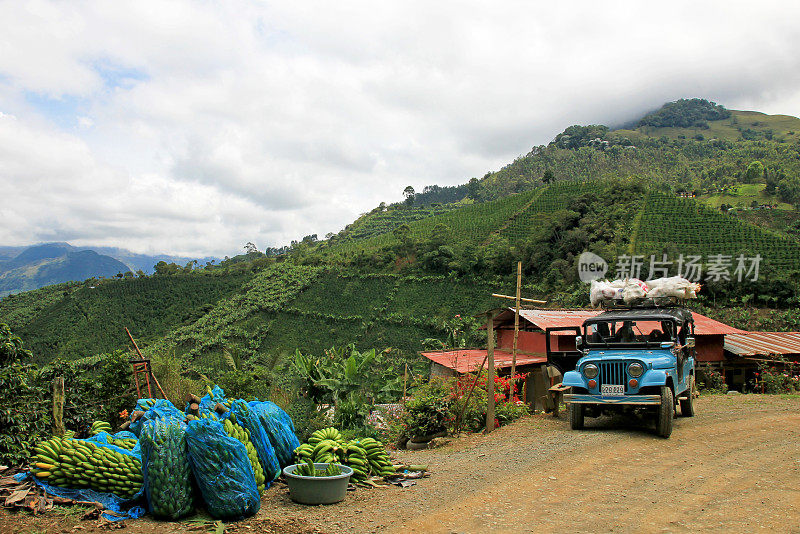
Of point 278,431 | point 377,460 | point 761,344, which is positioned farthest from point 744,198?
point 278,431

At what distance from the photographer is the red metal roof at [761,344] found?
17344 mm

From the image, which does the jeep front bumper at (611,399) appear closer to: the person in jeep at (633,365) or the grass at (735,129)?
the person in jeep at (633,365)

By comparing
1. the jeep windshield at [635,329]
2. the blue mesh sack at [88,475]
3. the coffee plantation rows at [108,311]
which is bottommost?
the coffee plantation rows at [108,311]

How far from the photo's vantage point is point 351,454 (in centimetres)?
596

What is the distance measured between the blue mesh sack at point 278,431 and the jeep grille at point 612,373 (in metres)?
4.75

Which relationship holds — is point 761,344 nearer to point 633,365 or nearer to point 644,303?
point 644,303

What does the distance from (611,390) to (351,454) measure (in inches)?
166

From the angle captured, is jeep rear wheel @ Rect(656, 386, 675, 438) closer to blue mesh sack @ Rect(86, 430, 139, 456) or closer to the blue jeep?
the blue jeep

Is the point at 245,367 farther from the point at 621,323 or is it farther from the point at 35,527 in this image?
the point at 35,527

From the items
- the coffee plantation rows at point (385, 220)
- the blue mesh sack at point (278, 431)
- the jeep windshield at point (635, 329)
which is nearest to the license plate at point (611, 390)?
the jeep windshield at point (635, 329)

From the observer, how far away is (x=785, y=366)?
1551 centimetres

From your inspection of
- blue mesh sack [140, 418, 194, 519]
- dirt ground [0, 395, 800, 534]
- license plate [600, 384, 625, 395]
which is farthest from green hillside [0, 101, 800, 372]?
blue mesh sack [140, 418, 194, 519]

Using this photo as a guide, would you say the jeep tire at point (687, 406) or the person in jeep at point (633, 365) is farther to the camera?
the jeep tire at point (687, 406)

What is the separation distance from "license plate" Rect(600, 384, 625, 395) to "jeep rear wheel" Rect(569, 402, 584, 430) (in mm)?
585
